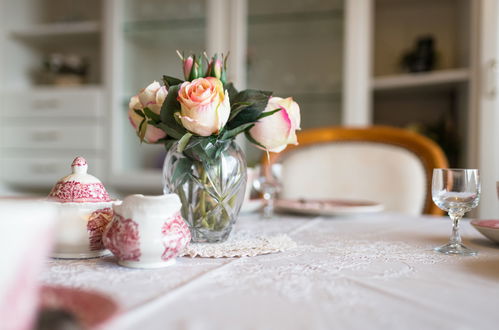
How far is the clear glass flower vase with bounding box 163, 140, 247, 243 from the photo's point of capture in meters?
0.65

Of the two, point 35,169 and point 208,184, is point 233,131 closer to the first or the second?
point 208,184

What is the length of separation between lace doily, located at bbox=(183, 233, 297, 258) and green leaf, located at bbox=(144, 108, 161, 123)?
185mm

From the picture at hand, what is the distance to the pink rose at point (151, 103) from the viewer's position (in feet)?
2.10

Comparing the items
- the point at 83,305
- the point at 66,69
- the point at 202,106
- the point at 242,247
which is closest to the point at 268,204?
the point at 242,247

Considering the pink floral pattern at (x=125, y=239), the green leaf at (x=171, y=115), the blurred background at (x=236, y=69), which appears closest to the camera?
the pink floral pattern at (x=125, y=239)

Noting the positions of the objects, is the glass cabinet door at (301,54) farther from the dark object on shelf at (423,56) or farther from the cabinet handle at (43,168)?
the cabinet handle at (43,168)

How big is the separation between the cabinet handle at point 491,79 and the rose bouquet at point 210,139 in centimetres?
138

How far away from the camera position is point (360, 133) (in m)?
1.46

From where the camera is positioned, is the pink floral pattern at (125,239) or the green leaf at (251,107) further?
the green leaf at (251,107)

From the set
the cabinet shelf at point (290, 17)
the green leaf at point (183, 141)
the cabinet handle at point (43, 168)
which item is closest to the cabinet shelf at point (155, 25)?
the cabinet shelf at point (290, 17)

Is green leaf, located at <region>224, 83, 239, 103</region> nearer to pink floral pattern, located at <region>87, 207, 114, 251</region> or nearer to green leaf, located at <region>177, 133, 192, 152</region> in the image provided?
green leaf, located at <region>177, 133, 192, 152</region>

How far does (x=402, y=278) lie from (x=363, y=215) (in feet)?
1.79

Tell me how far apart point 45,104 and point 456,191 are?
2187mm

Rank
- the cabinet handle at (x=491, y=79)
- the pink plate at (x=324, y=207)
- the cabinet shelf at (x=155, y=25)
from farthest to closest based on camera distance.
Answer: the cabinet shelf at (x=155, y=25) → the cabinet handle at (x=491, y=79) → the pink plate at (x=324, y=207)
